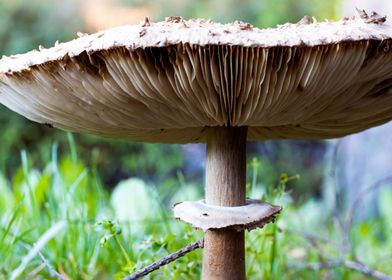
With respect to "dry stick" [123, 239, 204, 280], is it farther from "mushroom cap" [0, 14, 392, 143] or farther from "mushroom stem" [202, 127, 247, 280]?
"mushroom cap" [0, 14, 392, 143]

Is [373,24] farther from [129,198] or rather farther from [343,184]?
[343,184]

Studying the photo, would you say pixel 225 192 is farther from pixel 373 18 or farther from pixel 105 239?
pixel 373 18

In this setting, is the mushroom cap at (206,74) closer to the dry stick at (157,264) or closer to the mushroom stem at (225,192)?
the mushroom stem at (225,192)

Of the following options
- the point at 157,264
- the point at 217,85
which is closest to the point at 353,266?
the point at 157,264

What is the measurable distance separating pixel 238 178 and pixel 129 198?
4.88 feet

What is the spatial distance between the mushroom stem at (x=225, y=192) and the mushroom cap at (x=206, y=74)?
10 centimetres

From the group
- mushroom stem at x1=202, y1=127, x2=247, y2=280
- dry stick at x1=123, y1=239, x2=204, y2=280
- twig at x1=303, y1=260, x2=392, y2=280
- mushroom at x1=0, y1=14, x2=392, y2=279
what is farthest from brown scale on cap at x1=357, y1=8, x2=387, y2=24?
twig at x1=303, y1=260, x2=392, y2=280

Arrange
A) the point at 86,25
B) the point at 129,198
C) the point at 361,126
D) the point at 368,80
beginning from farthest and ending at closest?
the point at 86,25, the point at 129,198, the point at 361,126, the point at 368,80

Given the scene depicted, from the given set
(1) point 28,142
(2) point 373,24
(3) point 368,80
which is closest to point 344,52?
(2) point 373,24

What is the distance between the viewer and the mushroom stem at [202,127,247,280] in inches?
61.0

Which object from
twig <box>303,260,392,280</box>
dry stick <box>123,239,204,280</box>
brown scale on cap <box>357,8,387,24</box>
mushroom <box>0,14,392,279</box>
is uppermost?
brown scale on cap <box>357,8,387,24</box>

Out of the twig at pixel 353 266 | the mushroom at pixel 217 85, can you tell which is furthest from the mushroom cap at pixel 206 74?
the twig at pixel 353 266

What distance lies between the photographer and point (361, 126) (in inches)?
70.1

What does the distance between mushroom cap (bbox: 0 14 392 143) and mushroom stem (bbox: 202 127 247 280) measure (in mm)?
95
